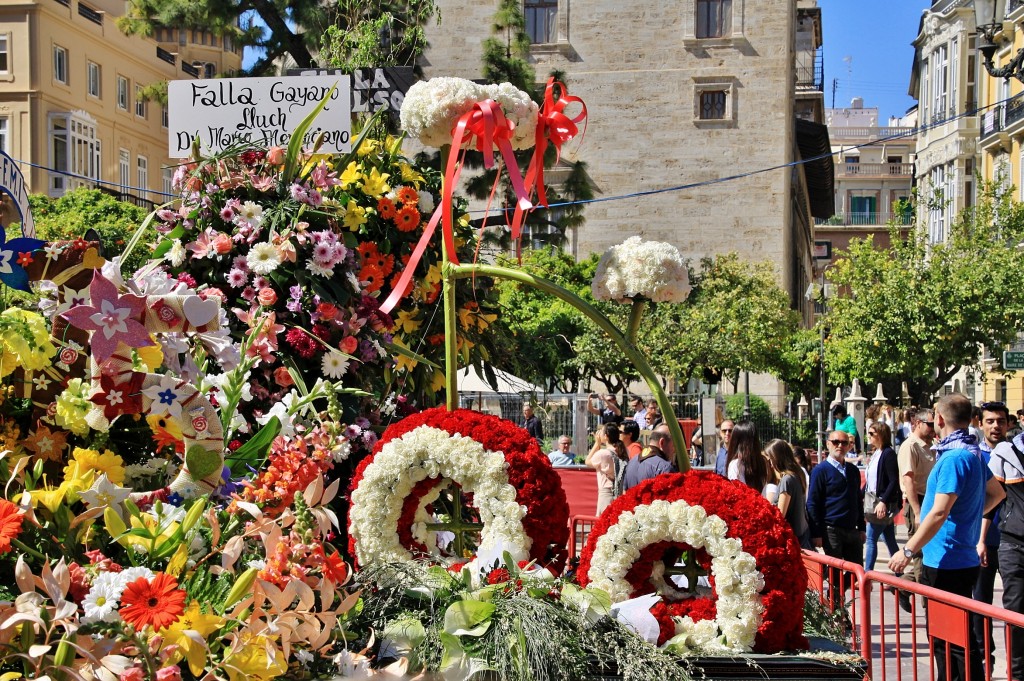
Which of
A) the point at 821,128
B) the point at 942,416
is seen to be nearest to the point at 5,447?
the point at 942,416

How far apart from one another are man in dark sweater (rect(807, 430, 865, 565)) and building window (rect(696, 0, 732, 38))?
28.9 metres

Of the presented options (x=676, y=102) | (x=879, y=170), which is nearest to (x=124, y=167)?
(x=676, y=102)

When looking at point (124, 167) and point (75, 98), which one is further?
point (124, 167)

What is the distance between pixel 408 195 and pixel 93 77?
4282cm

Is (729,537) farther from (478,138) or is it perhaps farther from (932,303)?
(932,303)

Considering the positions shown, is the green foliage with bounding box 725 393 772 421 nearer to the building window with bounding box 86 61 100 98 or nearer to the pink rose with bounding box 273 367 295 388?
the pink rose with bounding box 273 367 295 388

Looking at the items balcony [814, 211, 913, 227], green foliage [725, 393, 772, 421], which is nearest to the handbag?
green foliage [725, 393, 772, 421]

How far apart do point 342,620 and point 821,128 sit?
4302cm

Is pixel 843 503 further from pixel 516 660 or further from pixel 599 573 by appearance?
pixel 516 660

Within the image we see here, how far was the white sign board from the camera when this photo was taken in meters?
5.84

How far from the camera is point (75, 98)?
4216cm

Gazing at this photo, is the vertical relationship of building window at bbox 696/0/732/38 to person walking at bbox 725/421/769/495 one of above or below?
above

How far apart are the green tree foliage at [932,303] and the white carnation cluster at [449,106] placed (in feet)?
86.6

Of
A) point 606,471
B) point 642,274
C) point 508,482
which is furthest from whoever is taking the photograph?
point 606,471
